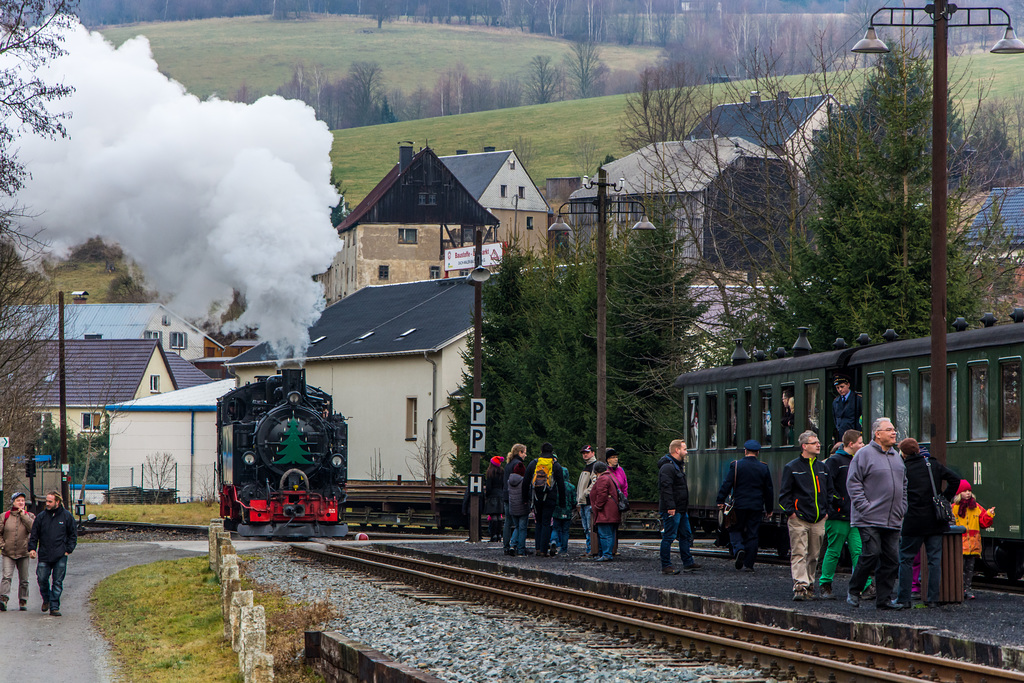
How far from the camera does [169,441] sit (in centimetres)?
6756

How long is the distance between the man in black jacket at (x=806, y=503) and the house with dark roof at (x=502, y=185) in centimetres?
8530

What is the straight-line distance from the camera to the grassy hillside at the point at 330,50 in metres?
165

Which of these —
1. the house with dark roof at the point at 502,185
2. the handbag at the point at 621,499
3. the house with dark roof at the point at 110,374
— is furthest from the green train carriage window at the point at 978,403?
the house with dark roof at the point at 502,185

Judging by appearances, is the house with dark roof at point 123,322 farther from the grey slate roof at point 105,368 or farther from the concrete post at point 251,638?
the concrete post at point 251,638

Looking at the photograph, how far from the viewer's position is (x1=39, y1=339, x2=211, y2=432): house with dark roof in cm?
7819

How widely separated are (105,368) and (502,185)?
114 ft

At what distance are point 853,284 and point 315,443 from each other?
13706 millimetres

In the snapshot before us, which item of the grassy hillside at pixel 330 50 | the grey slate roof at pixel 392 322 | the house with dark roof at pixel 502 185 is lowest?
the grey slate roof at pixel 392 322

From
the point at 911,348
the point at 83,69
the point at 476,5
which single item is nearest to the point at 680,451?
the point at 911,348

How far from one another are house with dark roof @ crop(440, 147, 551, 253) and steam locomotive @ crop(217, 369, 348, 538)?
67.9 meters

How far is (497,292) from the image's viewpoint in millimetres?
44031

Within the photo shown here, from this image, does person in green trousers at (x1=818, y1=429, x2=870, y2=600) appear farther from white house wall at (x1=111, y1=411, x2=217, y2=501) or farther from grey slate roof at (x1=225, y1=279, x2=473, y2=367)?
white house wall at (x1=111, y1=411, x2=217, y2=501)

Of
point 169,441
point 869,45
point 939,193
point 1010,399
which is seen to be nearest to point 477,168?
point 169,441

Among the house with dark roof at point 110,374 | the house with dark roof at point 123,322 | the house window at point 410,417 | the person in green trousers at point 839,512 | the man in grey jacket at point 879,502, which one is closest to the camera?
the man in grey jacket at point 879,502
